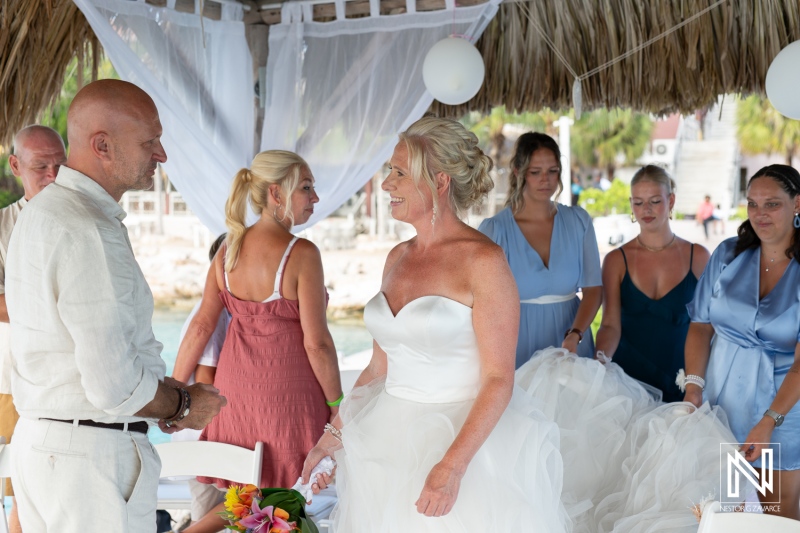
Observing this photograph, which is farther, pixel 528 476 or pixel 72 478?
pixel 528 476

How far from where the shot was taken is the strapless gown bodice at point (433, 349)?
2287 mm

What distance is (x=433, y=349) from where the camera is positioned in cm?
232

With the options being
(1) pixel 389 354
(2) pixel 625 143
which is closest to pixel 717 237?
(2) pixel 625 143

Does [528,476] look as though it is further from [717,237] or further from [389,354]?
[717,237]

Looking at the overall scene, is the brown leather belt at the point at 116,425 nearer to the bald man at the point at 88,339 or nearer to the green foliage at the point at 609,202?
the bald man at the point at 88,339

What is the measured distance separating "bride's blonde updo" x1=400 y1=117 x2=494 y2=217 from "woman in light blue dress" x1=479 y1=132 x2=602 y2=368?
4.63 ft

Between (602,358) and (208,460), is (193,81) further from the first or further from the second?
(602,358)

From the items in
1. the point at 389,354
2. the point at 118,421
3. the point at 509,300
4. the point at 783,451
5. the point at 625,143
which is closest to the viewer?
the point at 118,421

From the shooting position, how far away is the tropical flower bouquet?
1931mm

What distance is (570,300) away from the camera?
394cm

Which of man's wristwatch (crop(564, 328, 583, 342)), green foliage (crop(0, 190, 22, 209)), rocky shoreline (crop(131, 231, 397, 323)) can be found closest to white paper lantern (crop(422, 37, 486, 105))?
man's wristwatch (crop(564, 328, 583, 342))

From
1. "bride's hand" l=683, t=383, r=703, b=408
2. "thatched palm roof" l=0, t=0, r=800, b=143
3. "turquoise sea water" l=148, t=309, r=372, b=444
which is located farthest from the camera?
"turquoise sea water" l=148, t=309, r=372, b=444

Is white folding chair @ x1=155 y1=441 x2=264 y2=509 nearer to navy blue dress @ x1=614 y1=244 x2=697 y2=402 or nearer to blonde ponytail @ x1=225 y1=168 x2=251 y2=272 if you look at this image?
blonde ponytail @ x1=225 y1=168 x2=251 y2=272

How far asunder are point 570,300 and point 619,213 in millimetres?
23704
